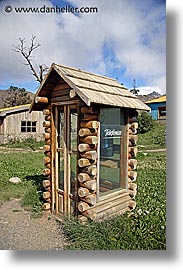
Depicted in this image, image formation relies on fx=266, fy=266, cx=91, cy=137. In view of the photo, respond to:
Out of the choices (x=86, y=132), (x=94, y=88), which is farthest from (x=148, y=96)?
(x=86, y=132)

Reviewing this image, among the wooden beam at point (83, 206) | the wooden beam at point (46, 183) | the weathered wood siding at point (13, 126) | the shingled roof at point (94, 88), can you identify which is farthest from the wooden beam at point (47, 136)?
the wooden beam at point (83, 206)

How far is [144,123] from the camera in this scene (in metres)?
1.91

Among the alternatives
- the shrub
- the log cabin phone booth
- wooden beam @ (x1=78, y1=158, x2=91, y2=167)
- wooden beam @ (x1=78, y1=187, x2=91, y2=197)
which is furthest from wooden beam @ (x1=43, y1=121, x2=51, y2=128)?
the shrub

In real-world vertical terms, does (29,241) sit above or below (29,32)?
below

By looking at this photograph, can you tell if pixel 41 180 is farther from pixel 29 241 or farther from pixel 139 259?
pixel 139 259

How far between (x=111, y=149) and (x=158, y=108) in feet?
1.35

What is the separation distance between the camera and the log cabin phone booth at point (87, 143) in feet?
5.42

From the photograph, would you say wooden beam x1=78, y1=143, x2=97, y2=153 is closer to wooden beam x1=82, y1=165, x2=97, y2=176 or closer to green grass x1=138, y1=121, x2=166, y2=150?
wooden beam x1=82, y1=165, x2=97, y2=176

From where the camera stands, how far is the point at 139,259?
5.49 feet

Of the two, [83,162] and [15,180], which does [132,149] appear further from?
[15,180]

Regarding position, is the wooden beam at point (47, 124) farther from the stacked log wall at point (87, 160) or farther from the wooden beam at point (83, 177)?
the wooden beam at point (83, 177)

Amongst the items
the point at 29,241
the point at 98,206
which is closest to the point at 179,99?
the point at 98,206

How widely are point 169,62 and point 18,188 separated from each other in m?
1.33

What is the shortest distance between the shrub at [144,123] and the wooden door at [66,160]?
1.62 ft
